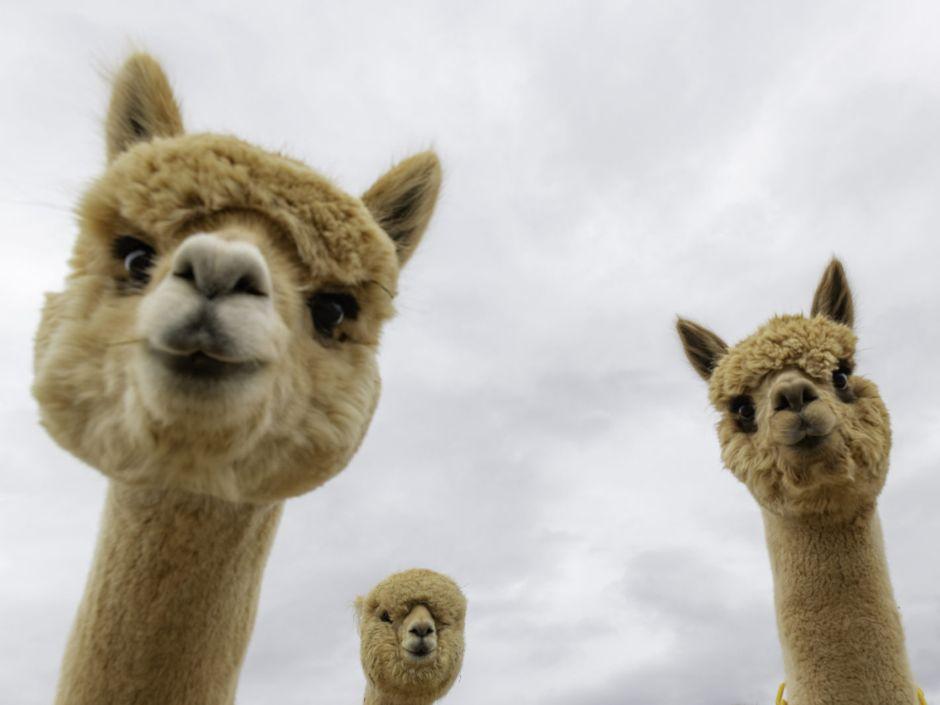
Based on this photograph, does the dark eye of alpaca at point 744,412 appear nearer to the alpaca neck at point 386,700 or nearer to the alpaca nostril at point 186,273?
the alpaca neck at point 386,700

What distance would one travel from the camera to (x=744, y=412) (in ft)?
17.9

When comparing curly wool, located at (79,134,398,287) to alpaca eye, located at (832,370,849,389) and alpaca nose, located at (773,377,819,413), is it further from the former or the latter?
alpaca eye, located at (832,370,849,389)

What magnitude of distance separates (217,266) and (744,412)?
4383 millimetres

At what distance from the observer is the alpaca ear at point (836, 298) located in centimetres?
602

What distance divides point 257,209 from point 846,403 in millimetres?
4267

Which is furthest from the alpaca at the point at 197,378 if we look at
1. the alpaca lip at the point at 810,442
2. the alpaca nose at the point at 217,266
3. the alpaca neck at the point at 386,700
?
the alpaca neck at the point at 386,700

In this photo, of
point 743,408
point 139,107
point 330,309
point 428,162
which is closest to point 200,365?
point 330,309

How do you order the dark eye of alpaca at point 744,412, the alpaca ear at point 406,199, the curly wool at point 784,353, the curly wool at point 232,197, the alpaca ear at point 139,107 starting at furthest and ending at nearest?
the dark eye of alpaca at point 744,412
the curly wool at point 784,353
the alpaca ear at point 406,199
the alpaca ear at point 139,107
the curly wool at point 232,197

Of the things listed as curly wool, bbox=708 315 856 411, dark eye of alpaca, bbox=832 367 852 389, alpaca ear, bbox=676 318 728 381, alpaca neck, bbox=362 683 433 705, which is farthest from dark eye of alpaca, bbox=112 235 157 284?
alpaca neck, bbox=362 683 433 705

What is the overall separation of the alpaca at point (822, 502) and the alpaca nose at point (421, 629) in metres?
3.19

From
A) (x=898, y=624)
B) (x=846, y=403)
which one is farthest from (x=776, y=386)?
(x=898, y=624)

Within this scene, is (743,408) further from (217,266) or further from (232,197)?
(217,266)

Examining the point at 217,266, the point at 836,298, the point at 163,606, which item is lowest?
the point at 163,606

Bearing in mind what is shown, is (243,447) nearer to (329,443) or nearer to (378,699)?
(329,443)
